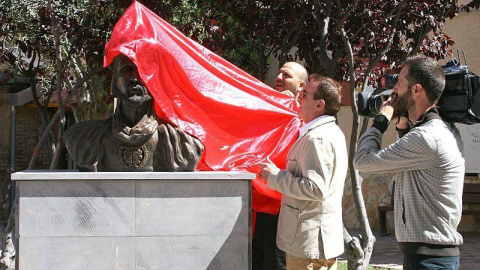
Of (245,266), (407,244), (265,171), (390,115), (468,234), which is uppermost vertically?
(390,115)

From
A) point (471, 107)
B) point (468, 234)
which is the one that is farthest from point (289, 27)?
point (468, 234)

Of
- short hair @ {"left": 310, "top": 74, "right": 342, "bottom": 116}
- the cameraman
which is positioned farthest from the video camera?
short hair @ {"left": 310, "top": 74, "right": 342, "bottom": 116}

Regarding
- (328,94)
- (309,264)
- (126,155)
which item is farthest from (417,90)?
(126,155)

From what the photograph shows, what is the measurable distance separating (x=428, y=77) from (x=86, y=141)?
232cm

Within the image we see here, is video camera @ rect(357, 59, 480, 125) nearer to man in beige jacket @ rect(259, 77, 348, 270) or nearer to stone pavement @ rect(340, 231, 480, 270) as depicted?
man in beige jacket @ rect(259, 77, 348, 270)

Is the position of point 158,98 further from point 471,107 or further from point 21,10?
point 21,10

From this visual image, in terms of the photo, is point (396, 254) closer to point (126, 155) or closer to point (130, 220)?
point (126, 155)

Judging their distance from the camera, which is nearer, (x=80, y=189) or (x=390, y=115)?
(x=390, y=115)

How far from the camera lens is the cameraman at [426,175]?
3.15 m

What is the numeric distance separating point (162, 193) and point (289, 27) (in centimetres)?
387

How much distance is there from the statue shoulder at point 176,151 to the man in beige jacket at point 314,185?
2.23 feet

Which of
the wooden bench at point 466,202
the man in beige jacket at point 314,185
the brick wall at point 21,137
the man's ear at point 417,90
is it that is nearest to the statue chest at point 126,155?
the man in beige jacket at point 314,185

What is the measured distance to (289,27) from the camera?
7.59m

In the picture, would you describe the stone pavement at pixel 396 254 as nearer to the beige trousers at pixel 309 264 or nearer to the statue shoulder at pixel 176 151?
the statue shoulder at pixel 176 151
